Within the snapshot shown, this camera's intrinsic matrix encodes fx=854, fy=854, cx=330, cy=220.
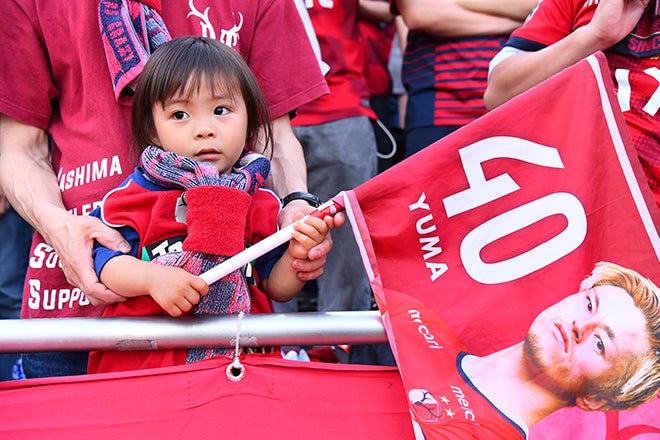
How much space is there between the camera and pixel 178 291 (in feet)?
5.52

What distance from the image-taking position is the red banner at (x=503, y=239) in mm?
1566

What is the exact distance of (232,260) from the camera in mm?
1700

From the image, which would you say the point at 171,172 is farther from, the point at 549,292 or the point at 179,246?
the point at 549,292

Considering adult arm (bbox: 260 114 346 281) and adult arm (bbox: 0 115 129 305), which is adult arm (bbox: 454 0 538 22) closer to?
adult arm (bbox: 260 114 346 281)

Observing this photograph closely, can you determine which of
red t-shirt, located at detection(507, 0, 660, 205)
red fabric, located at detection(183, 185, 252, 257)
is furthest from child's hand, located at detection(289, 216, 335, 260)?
red t-shirt, located at detection(507, 0, 660, 205)

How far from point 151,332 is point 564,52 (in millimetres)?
1162

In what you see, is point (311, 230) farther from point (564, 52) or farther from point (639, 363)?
point (564, 52)

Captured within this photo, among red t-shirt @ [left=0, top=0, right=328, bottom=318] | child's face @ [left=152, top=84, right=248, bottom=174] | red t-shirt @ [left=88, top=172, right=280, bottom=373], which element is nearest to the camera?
red t-shirt @ [left=88, top=172, right=280, bottom=373]

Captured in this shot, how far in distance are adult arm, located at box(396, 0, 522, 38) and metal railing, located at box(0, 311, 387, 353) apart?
1.67 m

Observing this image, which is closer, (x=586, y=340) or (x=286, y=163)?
(x=586, y=340)

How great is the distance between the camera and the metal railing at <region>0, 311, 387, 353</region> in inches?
64.8

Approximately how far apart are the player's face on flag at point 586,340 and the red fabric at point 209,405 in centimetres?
29

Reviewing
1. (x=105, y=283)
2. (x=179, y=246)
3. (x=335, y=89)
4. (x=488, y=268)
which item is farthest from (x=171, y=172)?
(x=335, y=89)

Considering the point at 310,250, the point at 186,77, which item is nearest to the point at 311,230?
the point at 310,250
